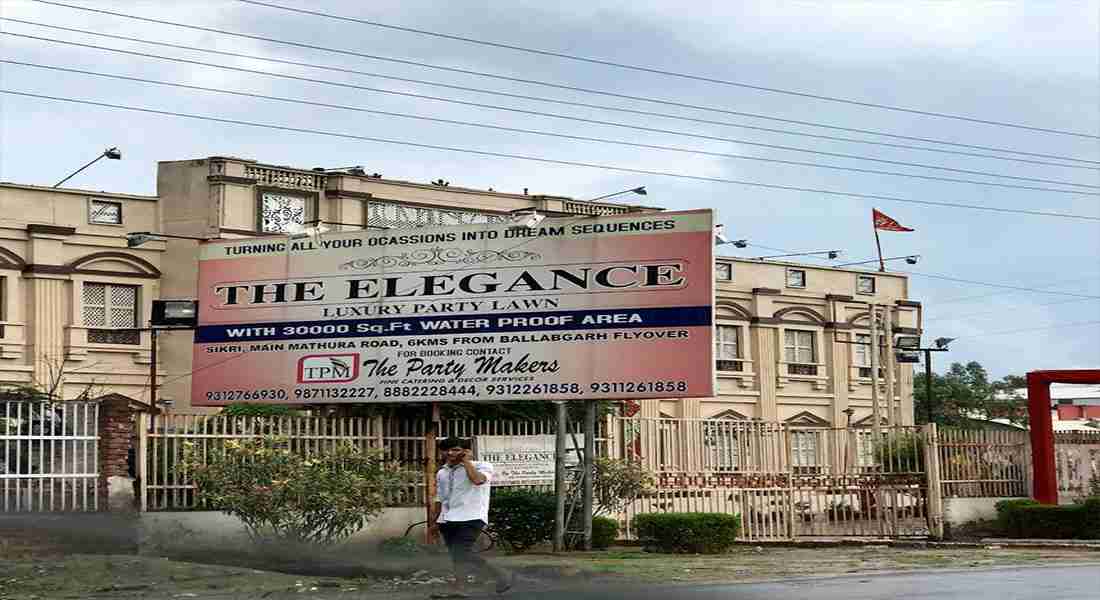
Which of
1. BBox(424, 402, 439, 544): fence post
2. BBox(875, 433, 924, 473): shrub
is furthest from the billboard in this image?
BBox(875, 433, 924, 473): shrub

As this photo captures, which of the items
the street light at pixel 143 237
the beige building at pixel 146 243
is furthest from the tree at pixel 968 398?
the street light at pixel 143 237

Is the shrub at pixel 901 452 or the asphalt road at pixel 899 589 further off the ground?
the shrub at pixel 901 452

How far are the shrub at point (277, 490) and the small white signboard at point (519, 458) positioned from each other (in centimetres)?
296

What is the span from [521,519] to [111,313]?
75.4 feet

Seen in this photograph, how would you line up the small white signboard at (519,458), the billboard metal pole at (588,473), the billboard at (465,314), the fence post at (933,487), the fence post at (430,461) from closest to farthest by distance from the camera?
the billboard at (465,314), the fence post at (430,461), the billboard metal pole at (588,473), the small white signboard at (519,458), the fence post at (933,487)

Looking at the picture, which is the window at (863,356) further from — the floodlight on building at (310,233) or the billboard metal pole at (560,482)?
the floodlight on building at (310,233)

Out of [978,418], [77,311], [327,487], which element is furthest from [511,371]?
[978,418]

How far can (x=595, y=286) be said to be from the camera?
22625 millimetres

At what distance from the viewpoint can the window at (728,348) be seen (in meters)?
53.6

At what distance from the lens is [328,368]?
23.7 metres

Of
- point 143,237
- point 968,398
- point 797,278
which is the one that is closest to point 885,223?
point 797,278

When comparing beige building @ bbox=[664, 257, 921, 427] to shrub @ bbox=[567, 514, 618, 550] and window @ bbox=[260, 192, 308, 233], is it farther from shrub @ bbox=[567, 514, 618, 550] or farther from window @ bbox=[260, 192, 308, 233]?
shrub @ bbox=[567, 514, 618, 550]

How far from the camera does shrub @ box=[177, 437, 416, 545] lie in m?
21.0

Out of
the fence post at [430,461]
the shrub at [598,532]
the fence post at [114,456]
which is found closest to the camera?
the fence post at [114,456]
